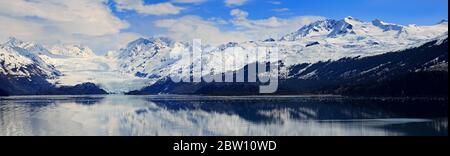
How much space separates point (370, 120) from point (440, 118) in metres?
11.3

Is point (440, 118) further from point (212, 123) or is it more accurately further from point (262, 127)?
point (212, 123)

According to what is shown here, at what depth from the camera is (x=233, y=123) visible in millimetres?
110562

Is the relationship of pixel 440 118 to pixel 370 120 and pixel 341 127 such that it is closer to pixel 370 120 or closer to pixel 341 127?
pixel 370 120

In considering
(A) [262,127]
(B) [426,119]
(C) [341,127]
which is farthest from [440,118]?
(A) [262,127]
